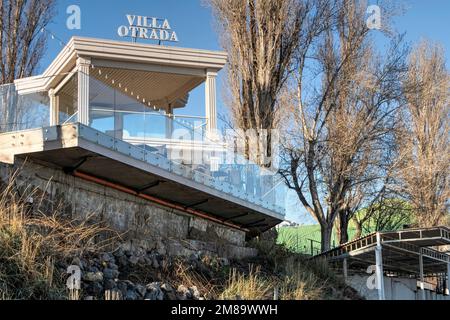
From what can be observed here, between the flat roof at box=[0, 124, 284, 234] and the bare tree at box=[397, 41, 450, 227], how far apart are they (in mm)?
14676

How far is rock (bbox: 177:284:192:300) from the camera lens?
1044cm

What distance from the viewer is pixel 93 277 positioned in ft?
31.3

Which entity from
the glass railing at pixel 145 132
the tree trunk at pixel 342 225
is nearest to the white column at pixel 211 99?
the glass railing at pixel 145 132

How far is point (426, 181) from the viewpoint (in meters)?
30.3

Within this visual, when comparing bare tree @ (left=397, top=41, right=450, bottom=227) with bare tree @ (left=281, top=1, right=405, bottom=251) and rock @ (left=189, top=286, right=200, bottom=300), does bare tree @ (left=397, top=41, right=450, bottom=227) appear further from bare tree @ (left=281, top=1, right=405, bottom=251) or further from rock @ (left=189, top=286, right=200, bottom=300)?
rock @ (left=189, top=286, right=200, bottom=300)

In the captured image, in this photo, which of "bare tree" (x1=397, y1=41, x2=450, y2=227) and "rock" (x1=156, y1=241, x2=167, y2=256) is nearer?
"rock" (x1=156, y1=241, x2=167, y2=256)

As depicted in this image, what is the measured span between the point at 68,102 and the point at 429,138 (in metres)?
23.3

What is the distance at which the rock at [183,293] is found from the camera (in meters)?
10.4

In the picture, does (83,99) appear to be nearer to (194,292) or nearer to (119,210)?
(119,210)

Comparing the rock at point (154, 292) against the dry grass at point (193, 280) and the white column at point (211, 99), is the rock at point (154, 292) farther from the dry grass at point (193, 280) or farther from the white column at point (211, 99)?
the white column at point (211, 99)

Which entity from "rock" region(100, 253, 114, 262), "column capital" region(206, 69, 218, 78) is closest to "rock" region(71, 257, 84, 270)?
"rock" region(100, 253, 114, 262)

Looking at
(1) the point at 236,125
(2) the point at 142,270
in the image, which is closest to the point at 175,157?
(2) the point at 142,270

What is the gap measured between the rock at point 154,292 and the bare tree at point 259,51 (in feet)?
38.5

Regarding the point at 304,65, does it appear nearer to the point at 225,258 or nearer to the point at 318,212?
the point at 318,212
